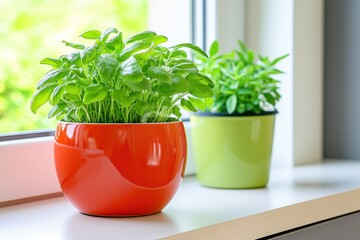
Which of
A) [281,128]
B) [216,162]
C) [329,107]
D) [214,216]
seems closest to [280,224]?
[214,216]

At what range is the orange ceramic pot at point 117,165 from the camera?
0.99 meters

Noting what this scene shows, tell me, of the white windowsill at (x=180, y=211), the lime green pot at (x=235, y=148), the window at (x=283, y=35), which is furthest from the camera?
the window at (x=283, y=35)

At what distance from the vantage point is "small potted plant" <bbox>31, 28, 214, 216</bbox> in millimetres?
984

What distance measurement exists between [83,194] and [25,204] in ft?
0.65

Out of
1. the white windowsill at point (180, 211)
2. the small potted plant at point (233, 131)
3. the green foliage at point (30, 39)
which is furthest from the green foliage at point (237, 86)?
the green foliage at point (30, 39)

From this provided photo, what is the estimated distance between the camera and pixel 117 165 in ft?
3.26

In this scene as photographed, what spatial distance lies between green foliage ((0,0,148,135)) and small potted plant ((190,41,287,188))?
0.30m

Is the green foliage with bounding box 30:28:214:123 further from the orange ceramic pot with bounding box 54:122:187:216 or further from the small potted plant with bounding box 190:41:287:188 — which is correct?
the small potted plant with bounding box 190:41:287:188

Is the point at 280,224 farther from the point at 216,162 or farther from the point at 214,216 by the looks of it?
the point at 216,162

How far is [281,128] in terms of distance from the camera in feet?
5.40

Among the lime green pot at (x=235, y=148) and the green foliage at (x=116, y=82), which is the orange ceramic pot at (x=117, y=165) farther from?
the lime green pot at (x=235, y=148)

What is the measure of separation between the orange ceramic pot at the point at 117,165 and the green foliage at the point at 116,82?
31 millimetres

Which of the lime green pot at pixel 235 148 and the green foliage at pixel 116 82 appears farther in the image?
the lime green pot at pixel 235 148

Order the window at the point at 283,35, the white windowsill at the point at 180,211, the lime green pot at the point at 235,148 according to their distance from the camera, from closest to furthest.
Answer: the white windowsill at the point at 180,211, the lime green pot at the point at 235,148, the window at the point at 283,35
